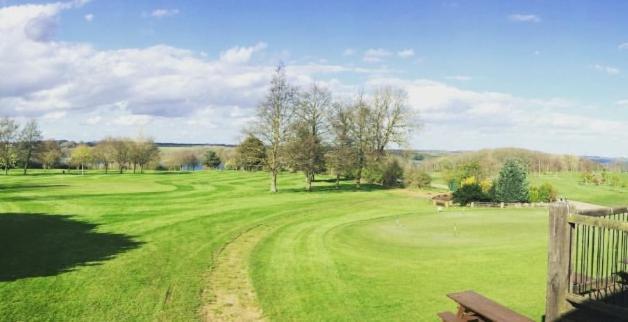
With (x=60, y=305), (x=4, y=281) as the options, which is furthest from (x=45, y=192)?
(x=60, y=305)

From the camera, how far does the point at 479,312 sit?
10703mm

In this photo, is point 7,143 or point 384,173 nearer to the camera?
point 384,173

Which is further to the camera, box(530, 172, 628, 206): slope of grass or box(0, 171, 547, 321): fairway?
box(530, 172, 628, 206): slope of grass

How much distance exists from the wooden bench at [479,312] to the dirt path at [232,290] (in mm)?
5552

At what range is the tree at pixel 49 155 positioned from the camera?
111m

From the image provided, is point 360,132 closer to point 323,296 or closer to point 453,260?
point 453,260

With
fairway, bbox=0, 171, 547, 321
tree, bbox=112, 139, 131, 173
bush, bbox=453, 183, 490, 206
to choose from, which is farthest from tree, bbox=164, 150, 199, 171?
fairway, bbox=0, 171, 547, 321

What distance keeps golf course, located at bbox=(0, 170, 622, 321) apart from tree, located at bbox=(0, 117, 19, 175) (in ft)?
213

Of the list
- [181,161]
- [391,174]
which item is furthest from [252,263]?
[181,161]

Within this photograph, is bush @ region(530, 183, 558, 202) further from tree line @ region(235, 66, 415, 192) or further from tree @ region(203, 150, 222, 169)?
tree @ region(203, 150, 222, 169)

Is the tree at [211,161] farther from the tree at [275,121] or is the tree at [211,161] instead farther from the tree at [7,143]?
the tree at [275,121]

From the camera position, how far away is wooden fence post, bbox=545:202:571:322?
9.69 m

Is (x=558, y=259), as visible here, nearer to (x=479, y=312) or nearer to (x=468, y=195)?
(x=479, y=312)

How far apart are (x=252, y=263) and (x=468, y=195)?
35130 millimetres
